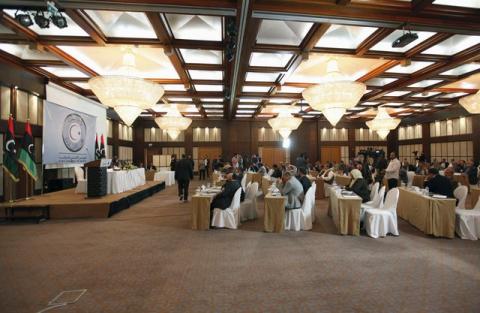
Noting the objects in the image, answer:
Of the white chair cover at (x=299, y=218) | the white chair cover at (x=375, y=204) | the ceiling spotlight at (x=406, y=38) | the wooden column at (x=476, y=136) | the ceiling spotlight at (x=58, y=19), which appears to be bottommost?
the white chair cover at (x=299, y=218)

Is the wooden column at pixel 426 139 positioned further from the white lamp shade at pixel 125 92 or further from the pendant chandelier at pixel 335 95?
the white lamp shade at pixel 125 92

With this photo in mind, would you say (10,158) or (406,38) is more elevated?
(406,38)

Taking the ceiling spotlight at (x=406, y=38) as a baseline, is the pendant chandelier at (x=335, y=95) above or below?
below

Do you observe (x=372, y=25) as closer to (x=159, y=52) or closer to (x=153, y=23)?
(x=153, y=23)

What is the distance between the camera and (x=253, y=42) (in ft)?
18.7

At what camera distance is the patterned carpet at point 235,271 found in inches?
108

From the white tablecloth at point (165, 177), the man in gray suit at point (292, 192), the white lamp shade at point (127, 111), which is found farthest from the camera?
the white tablecloth at point (165, 177)

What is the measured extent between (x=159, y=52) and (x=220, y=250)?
5019 millimetres

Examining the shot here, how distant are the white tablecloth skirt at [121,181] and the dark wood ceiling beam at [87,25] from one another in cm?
400

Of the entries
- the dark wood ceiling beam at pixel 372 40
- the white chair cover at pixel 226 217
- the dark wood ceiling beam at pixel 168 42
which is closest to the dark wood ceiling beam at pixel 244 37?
the dark wood ceiling beam at pixel 168 42

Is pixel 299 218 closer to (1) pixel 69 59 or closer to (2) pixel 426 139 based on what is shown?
(1) pixel 69 59

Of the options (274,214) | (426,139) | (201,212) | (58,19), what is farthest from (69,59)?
(426,139)

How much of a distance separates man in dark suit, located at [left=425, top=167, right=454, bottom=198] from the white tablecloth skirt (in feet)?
26.7

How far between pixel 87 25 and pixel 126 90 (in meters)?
1.30
